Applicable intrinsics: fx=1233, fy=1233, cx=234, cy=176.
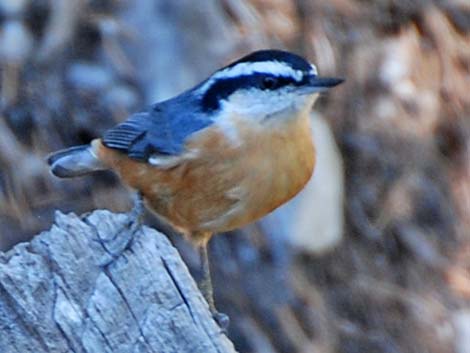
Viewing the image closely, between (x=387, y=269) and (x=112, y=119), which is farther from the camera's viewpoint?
(x=387, y=269)

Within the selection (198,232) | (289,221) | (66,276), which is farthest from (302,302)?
Answer: (66,276)

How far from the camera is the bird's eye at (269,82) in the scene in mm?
3684

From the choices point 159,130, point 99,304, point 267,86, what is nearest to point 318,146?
point 159,130

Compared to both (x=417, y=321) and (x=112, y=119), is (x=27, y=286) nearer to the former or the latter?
(x=112, y=119)

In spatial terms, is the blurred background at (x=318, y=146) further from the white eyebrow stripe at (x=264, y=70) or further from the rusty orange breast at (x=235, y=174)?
the white eyebrow stripe at (x=264, y=70)

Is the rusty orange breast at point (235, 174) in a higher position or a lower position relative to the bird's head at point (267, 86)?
lower

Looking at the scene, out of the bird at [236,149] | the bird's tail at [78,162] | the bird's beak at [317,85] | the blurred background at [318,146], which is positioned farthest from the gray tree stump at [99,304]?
the blurred background at [318,146]

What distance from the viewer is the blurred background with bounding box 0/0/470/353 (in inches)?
224

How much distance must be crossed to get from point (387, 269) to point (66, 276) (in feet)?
13.0

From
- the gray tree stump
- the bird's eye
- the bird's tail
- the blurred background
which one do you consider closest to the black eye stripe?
the bird's eye

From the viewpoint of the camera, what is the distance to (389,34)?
6.43 metres

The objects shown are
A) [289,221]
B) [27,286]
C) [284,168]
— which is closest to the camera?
[27,286]

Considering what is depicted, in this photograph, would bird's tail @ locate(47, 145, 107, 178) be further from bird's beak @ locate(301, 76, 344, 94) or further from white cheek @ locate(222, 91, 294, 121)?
bird's beak @ locate(301, 76, 344, 94)

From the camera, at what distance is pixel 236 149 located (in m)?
3.67
